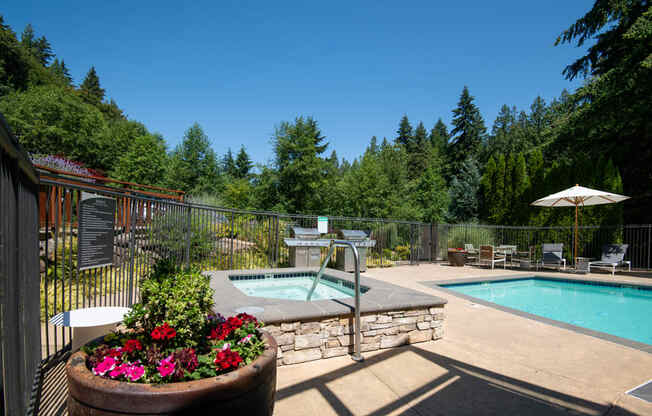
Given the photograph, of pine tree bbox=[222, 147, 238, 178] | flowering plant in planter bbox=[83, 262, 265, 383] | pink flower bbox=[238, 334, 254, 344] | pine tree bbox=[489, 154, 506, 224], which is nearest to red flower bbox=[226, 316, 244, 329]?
flowering plant in planter bbox=[83, 262, 265, 383]

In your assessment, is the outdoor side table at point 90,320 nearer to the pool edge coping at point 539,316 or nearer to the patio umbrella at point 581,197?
the pool edge coping at point 539,316

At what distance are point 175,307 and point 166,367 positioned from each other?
1.15 ft

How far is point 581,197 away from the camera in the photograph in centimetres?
948

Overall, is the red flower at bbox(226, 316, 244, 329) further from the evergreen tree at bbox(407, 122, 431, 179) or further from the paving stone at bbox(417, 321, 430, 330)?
the evergreen tree at bbox(407, 122, 431, 179)

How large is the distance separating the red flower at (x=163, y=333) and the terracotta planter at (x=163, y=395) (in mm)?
243

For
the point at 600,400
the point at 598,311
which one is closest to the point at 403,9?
the point at 598,311

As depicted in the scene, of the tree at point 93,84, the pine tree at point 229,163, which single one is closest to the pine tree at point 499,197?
the pine tree at point 229,163

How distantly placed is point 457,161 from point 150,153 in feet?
95.8

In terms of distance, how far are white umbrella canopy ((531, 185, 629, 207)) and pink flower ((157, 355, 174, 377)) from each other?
1067 cm

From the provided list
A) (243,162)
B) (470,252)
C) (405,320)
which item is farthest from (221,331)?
(243,162)

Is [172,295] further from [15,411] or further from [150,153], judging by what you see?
[150,153]

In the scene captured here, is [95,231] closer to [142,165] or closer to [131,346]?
[131,346]

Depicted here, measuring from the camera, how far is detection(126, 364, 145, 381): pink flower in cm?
137

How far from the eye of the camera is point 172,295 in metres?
1.72
